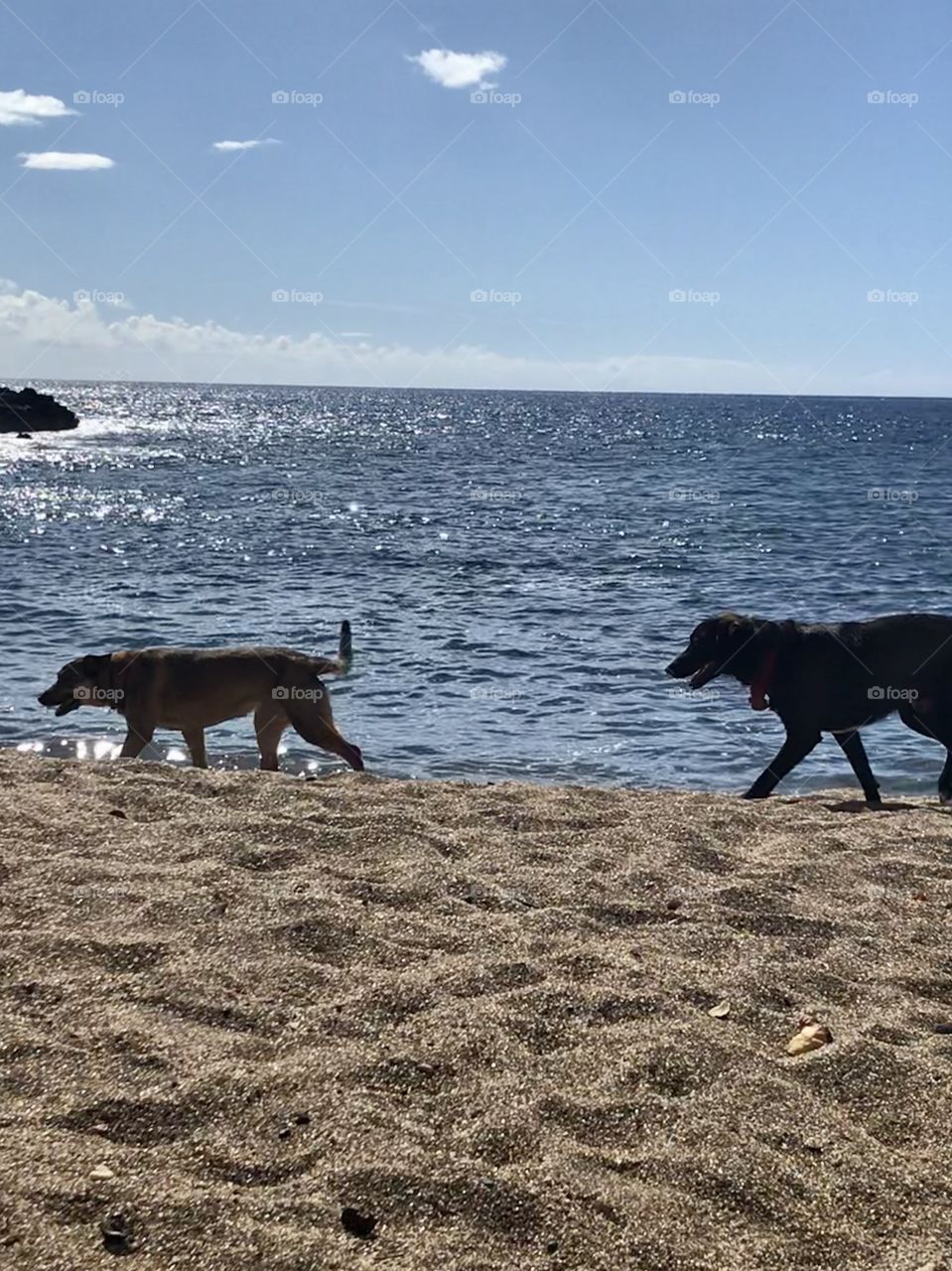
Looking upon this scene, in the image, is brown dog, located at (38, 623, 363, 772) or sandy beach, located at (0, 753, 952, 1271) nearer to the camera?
sandy beach, located at (0, 753, 952, 1271)

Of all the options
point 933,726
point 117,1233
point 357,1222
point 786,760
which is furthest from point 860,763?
point 117,1233

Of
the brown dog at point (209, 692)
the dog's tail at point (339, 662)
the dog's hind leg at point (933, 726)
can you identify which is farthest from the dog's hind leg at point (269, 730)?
the dog's hind leg at point (933, 726)

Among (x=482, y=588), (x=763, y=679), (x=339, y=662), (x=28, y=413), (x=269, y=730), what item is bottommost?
(x=269, y=730)

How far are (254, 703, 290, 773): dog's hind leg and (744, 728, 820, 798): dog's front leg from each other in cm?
352

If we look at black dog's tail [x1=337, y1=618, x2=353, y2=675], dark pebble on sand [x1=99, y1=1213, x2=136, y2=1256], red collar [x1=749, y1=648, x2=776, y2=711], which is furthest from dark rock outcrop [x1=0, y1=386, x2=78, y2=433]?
dark pebble on sand [x1=99, y1=1213, x2=136, y2=1256]

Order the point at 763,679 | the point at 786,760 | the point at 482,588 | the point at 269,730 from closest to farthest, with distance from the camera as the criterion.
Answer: the point at 786,760 < the point at 763,679 < the point at 269,730 < the point at 482,588

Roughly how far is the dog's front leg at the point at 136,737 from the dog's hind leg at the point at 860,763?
17.0 ft

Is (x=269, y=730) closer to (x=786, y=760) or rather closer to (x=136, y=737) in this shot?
(x=136, y=737)

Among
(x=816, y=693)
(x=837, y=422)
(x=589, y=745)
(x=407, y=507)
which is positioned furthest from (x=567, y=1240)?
(x=837, y=422)

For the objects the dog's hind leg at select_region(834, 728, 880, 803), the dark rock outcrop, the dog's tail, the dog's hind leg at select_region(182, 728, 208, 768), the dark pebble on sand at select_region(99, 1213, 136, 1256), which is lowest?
the dog's hind leg at select_region(182, 728, 208, 768)

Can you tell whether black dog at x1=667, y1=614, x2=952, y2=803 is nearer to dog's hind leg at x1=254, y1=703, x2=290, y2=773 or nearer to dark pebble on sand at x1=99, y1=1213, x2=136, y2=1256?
dog's hind leg at x1=254, y1=703, x2=290, y2=773

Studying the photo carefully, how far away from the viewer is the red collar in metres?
8.61

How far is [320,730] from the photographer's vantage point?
356 inches

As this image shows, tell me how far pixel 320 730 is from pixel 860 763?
13.2 feet
